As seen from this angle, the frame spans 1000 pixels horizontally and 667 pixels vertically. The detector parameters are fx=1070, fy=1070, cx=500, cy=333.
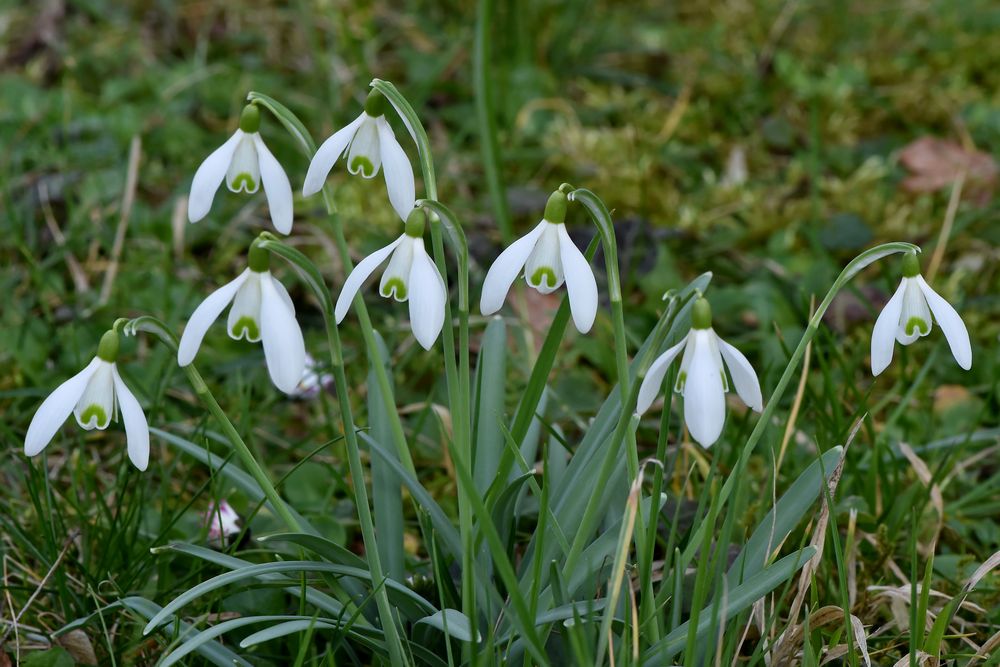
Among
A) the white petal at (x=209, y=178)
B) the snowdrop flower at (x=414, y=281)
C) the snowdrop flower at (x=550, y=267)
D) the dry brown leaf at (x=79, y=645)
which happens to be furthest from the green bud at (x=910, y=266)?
the dry brown leaf at (x=79, y=645)

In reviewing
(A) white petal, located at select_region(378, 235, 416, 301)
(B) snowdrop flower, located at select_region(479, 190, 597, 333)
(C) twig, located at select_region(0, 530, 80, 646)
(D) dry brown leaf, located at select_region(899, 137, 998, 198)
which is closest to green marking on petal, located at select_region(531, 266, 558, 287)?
(B) snowdrop flower, located at select_region(479, 190, 597, 333)

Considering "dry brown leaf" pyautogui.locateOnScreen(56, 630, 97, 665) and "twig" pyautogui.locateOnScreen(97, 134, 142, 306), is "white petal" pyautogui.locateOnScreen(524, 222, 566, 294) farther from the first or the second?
"twig" pyautogui.locateOnScreen(97, 134, 142, 306)

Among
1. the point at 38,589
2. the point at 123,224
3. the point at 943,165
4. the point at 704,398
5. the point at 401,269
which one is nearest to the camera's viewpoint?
the point at 704,398

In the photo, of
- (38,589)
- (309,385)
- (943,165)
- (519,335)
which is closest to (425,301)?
(38,589)

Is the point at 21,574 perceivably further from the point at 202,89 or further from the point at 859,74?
the point at 859,74

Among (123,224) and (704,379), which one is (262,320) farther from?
(123,224)

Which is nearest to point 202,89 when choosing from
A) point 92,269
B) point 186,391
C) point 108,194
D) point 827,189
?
point 108,194
